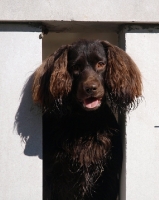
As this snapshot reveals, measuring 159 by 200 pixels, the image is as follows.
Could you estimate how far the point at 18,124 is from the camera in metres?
3.37

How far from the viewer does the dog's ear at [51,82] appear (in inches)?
130

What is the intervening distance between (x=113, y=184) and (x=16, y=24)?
4.55 ft

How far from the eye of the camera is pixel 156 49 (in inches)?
134

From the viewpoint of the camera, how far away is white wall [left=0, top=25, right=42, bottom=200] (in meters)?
3.36

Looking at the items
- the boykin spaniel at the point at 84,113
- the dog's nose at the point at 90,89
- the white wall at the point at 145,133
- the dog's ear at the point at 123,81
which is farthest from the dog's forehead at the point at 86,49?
the dog's nose at the point at 90,89

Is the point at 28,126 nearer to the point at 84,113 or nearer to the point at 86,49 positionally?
the point at 84,113

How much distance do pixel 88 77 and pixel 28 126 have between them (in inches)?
21.9

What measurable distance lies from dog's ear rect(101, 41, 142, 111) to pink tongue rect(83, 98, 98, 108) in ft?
0.47

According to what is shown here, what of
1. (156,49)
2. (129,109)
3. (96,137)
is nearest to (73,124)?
(96,137)

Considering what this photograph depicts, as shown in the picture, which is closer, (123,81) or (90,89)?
(90,89)
